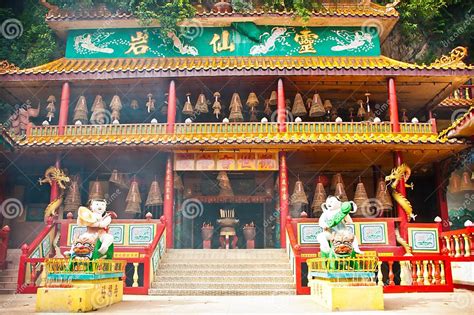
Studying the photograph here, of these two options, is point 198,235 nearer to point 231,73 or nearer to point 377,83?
point 231,73

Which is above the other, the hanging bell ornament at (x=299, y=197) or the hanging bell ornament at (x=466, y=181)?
the hanging bell ornament at (x=466, y=181)

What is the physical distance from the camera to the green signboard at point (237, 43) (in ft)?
52.4

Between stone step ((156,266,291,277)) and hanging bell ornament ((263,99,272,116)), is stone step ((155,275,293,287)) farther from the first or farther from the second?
hanging bell ornament ((263,99,272,116))

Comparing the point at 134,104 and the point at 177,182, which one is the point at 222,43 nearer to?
the point at 134,104

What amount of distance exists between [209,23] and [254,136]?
16.7 feet

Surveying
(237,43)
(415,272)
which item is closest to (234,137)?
(237,43)

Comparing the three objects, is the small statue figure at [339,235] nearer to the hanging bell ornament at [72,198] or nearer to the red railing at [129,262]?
the red railing at [129,262]

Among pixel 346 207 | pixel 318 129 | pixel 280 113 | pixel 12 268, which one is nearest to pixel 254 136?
pixel 280 113

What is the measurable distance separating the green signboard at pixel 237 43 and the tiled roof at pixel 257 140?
12.5ft

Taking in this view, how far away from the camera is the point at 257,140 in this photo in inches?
513

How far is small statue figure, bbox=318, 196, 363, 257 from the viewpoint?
7.26 m

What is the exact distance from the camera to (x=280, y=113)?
45.9 ft

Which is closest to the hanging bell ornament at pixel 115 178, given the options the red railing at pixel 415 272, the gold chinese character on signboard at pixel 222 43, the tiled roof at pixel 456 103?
the gold chinese character on signboard at pixel 222 43

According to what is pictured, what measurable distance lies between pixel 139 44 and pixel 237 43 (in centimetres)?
353
